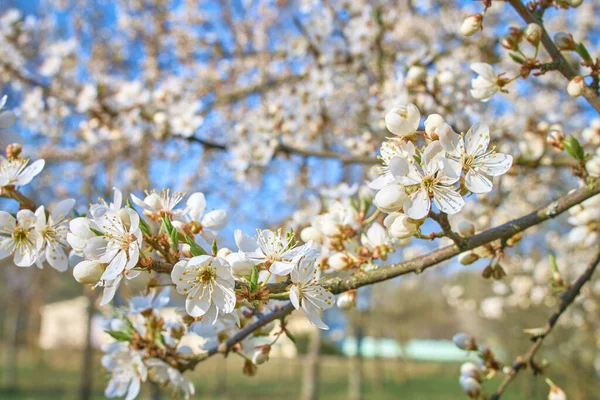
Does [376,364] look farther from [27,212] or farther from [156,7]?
[27,212]

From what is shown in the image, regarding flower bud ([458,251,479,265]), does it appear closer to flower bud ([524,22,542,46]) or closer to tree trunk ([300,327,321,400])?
flower bud ([524,22,542,46])

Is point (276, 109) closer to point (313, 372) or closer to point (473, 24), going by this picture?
point (473, 24)

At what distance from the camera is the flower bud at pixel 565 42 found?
1521 mm

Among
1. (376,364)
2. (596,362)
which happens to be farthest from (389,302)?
(596,362)

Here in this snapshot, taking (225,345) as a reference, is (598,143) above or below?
above

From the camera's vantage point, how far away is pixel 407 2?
511 cm

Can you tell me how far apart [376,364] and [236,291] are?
18.0 meters

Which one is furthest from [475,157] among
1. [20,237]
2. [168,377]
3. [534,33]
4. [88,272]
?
[20,237]

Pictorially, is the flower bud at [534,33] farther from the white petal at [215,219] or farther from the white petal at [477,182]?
the white petal at [215,219]

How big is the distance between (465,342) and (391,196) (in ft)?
2.98

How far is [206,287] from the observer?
1.12 meters

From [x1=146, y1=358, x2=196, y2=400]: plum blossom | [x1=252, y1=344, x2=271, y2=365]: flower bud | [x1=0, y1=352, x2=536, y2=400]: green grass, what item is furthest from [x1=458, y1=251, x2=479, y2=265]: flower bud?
[x1=0, y1=352, x2=536, y2=400]: green grass

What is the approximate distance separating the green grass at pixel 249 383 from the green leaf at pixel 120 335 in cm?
868

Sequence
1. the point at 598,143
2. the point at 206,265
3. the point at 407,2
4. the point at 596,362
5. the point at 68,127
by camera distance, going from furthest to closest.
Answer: the point at 596,362
the point at 68,127
the point at 407,2
the point at 598,143
the point at 206,265
